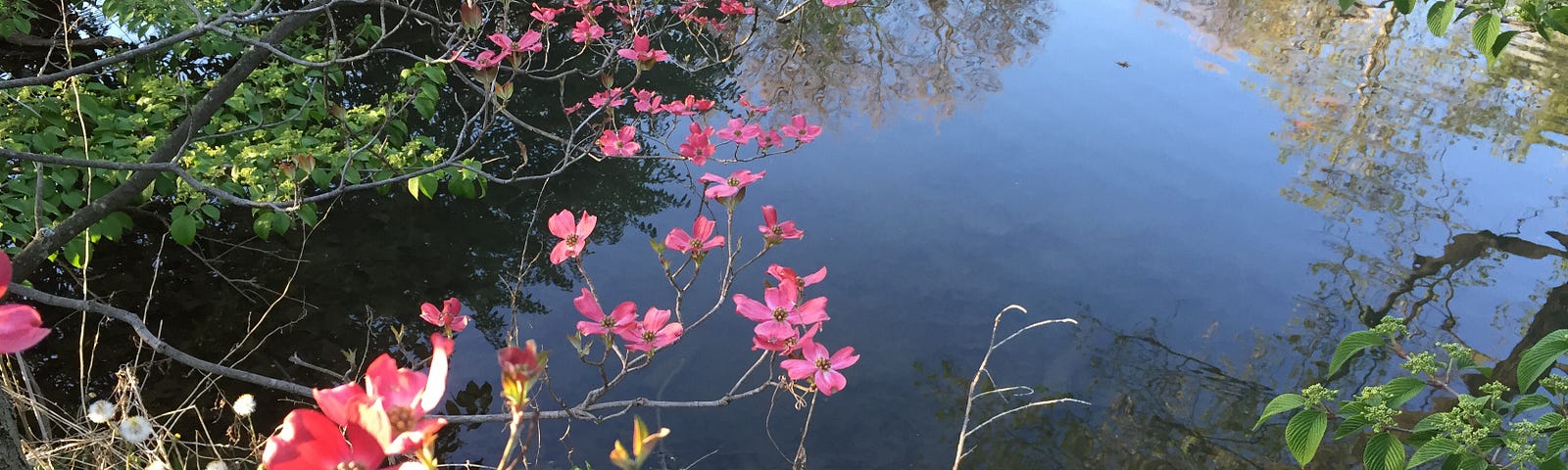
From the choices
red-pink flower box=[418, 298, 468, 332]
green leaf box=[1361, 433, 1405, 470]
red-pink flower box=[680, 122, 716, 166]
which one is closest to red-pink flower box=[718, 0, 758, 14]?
red-pink flower box=[680, 122, 716, 166]

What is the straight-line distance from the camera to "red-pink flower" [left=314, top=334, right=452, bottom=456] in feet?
1.78

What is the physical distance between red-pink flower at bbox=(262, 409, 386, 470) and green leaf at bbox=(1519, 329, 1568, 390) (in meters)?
1.39

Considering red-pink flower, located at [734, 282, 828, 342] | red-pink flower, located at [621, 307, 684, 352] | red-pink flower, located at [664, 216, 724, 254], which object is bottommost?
red-pink flower, located at [621, 307, 684, 352]

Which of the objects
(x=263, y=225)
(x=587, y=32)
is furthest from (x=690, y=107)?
(x=263, y=225)

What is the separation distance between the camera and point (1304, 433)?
1394mm

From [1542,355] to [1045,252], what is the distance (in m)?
2.21

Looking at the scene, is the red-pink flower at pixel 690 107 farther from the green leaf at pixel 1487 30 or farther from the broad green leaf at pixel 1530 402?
the broad green leaf at pixel 1530 402

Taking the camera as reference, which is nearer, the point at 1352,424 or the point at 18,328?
the point at 18,328

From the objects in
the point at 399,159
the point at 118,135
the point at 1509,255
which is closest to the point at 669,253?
the point at 399,159

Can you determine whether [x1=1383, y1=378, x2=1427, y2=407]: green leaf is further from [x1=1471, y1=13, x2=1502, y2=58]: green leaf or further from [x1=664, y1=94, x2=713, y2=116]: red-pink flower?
[x1=664, y1=94, x2=713, y2=116]: red-pink flower

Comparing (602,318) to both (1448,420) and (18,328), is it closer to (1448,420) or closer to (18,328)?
(18,328)

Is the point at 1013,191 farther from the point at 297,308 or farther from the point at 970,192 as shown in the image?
the point at 297,308

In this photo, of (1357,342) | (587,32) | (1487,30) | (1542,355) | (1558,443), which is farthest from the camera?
(587,32)

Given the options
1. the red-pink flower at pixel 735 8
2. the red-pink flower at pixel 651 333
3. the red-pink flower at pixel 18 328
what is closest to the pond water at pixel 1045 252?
the red-pink flower at pixel 735 8
